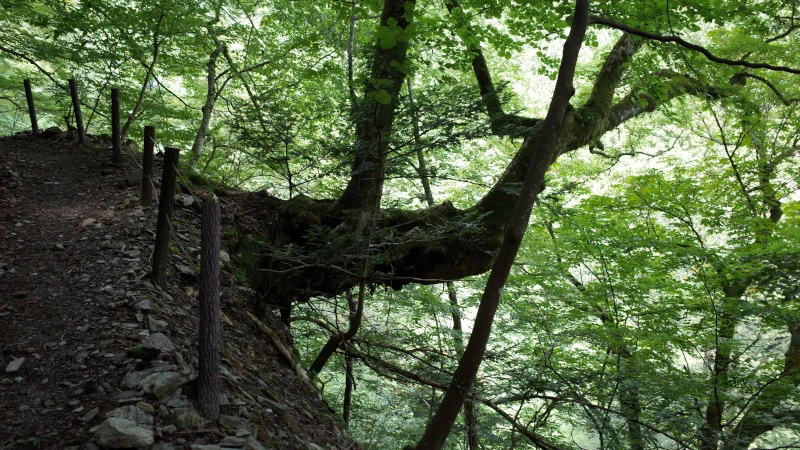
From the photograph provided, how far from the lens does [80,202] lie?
5.97 m

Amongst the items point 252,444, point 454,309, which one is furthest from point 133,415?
point 454,309

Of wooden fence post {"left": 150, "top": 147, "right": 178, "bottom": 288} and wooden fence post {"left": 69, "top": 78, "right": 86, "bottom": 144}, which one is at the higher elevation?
wooden fence post {"left": 69, "top": 78, "right": 86, "bottom": 144}

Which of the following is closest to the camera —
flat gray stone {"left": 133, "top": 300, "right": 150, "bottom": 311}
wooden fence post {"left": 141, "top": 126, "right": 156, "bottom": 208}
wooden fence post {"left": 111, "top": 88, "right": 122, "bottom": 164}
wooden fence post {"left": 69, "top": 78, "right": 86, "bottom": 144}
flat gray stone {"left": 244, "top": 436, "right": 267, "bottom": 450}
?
flat gray stone {"left": 244, "top": 436, "right": 267, "bottom": 450}

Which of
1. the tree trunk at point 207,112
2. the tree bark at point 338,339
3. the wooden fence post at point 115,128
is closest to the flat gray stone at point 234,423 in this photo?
the tree bark at point 338,339

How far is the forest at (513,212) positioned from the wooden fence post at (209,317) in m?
1.44

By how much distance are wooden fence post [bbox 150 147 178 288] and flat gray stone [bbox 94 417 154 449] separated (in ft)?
5.63

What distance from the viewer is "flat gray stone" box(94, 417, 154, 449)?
7.70 feet

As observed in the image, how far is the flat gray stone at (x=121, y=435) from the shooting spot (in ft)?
7.70

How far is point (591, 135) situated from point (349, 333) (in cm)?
478

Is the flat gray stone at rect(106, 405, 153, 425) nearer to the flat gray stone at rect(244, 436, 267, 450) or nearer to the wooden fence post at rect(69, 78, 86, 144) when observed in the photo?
the flat gray stone at rect(244, 436, 267, 450)

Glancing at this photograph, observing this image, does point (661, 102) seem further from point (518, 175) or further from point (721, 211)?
point (721, 211)

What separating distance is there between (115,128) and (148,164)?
1.98 meters

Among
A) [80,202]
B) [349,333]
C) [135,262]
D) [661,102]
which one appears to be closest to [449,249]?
[349,333]

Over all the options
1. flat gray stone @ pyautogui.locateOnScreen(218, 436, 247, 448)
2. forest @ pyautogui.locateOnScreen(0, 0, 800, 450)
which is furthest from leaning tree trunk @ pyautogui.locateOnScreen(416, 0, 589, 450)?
flat gray stone @ pyautogui.locateOnScreen(218, 436, 247, 448)
